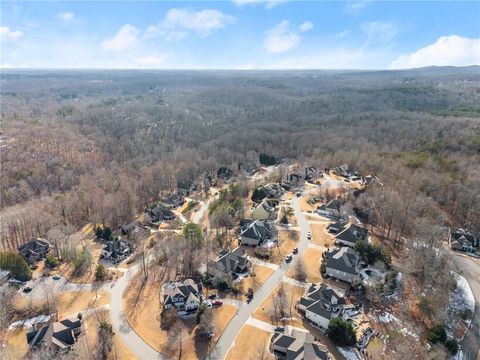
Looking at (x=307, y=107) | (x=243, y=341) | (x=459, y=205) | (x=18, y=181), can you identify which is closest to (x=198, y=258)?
(x=243, y=341)

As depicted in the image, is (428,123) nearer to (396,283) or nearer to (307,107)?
(307,107)

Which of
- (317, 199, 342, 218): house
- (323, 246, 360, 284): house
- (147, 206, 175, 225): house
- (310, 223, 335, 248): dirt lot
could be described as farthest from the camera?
(147, 206, 175, 225): house

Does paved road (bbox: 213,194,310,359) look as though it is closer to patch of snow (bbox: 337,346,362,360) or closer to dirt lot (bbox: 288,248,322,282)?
dirt lot (bbox: 288,248,322,282)

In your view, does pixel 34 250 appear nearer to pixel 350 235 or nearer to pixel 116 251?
pixel 116 251

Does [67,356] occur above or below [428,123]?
below

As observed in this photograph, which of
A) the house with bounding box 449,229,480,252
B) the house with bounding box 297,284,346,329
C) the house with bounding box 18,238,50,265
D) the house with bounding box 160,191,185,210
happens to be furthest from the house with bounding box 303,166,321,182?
the house with bounding box 18,238,50,265

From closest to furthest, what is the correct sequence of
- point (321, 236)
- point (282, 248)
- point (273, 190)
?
1. point (282, 248)
2. point (321, 236)
3. point (273, 190)

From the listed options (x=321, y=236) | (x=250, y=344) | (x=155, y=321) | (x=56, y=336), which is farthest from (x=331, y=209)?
(x=56, y=336)
